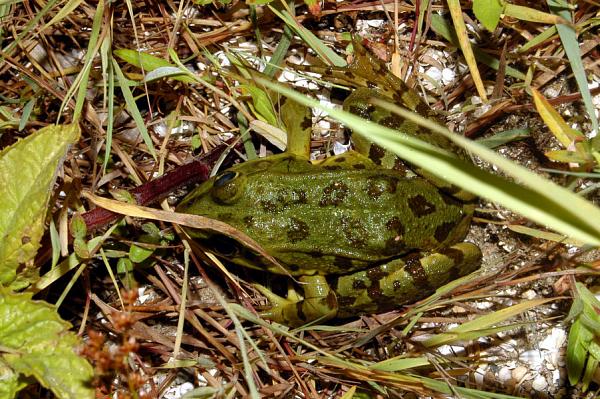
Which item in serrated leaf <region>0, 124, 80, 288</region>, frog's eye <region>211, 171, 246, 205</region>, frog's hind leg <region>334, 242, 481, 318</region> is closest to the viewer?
serrated leaf <region>0, 124, 80, 288</region>

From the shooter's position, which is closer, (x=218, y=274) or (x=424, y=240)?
(x=424, y=240)

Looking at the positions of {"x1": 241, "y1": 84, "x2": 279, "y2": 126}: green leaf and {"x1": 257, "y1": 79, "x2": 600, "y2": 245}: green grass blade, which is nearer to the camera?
{"x1": 257, "y1": 79, "x2": 600, "y2": 245}: green grass blade

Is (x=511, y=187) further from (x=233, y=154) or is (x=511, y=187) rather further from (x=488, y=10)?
(x=233, y=154)

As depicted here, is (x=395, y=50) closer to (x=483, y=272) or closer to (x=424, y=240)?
A: (x=424, y=240)

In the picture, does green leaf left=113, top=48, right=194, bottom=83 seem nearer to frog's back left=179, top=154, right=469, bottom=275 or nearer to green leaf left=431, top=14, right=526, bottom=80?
frog's back left=179, top=154, right=469, bottom=275

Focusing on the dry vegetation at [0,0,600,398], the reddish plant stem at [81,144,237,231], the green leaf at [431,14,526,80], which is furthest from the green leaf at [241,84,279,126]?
the green leaf at [431,14,526,80]

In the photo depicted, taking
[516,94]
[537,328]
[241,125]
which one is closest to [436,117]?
[516,94]

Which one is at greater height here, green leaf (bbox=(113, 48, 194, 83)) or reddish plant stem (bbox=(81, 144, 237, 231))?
green leaf (bbox=(113, 48, 194, 83))

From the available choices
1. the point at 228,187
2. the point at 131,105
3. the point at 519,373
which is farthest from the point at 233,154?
the point at 519,373
